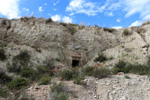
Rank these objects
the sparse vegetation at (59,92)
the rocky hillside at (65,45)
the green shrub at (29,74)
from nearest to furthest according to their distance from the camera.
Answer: the sparse vegetation at (59,92) → the green shrub at (29,74) → the rocky hillside at (65,45)

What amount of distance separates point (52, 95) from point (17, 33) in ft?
25.6

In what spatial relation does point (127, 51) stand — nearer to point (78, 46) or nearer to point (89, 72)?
point (78, 46)

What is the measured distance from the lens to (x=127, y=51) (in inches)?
454

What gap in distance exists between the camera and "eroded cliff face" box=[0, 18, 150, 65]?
35.1 ft

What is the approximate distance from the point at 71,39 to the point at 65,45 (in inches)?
37.1

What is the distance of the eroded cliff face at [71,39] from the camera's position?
10.7 metres

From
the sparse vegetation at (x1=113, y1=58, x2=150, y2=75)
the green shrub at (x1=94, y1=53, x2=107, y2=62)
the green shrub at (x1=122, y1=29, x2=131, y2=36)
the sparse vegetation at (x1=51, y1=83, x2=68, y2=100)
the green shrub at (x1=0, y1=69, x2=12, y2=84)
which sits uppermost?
the green shrub at (x1=122, y1=29, x2=131, y2=36)

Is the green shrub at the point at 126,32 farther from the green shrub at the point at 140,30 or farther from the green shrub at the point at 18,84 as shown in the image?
the green shrub at the point at 18,84

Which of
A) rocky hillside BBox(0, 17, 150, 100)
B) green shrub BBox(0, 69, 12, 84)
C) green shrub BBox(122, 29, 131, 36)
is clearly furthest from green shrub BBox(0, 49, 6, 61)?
green shrub BBox(122, 29, 131, 36)

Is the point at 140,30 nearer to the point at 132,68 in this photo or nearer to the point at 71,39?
the point at 132,68

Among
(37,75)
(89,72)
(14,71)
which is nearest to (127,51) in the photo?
(89,72)

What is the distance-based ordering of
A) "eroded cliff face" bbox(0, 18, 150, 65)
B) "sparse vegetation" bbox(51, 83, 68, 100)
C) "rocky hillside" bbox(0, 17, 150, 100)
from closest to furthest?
1. "sparse vegetation" bbox(51, 83, 68, 100)
2. "rocky hillside" bbox(0, 17, 150, 100)
3. "eroded cliff face" bbox(0, 18, 150, 65)

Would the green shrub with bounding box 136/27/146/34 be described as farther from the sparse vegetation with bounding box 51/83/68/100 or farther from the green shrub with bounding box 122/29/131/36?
the sparse vegetation with bounding box 51/83/68/100

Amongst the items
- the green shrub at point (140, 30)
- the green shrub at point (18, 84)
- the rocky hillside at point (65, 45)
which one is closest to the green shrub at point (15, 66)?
the rocky hillside at point (65, 45)
